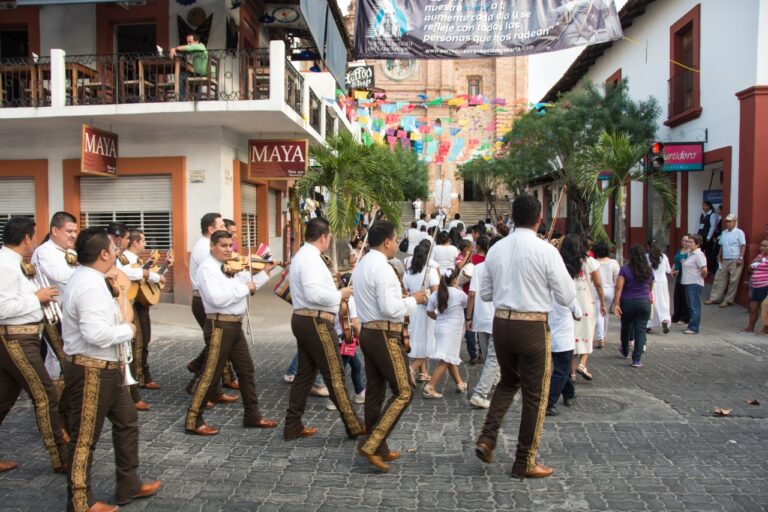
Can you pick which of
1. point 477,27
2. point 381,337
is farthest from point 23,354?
point 477,27


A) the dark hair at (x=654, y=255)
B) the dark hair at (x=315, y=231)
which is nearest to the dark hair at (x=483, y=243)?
the dark hair at (x=654, y=255)

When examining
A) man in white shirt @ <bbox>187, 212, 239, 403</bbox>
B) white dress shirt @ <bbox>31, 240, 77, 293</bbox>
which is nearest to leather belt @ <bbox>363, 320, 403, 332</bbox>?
man in white shirt @ <bbox>187, 212, 239, 403</bbox>

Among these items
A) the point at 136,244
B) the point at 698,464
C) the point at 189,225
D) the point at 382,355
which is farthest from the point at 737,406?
the point at 189,225

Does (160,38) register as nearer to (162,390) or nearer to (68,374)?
(162,390)

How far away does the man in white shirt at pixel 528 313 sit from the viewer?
464 centimetres

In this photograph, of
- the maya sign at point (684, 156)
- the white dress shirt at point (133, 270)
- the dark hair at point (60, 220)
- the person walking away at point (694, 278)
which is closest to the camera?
the dark hair at point (60, 220)

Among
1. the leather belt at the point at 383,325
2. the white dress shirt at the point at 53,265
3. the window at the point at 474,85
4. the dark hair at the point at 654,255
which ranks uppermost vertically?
the window at the point at 474,85

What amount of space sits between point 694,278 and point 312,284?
7.61m

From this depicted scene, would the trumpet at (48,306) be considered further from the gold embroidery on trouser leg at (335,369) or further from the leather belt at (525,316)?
the leather belt at (525,316)

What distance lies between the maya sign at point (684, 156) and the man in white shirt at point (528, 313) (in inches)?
459

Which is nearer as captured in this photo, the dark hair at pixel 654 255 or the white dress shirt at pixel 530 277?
the white dress shirt at pixel 530 277

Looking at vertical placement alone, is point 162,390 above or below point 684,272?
below

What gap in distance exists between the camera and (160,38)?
45.9 feet

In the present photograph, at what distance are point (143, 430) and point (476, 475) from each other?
2.94m
